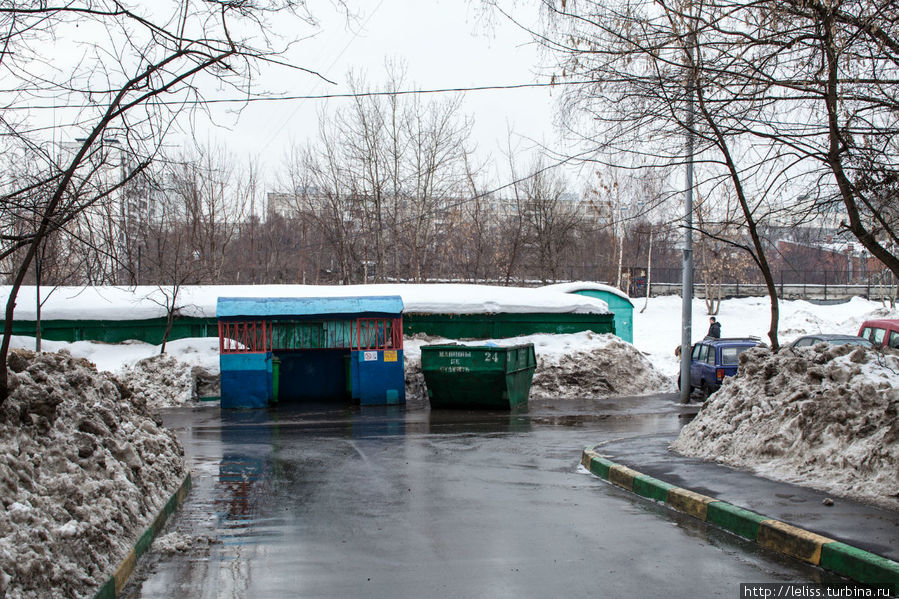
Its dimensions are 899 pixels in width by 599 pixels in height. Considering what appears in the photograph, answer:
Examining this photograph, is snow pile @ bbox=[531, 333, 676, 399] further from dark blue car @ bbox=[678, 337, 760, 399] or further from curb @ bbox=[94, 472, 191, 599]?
curb @ bbox=[94, 472, 191, 599]

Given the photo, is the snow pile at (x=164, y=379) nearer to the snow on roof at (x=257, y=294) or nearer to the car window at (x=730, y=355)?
the snow on roof at (x=257, y=294)

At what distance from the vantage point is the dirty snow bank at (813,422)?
298 inches

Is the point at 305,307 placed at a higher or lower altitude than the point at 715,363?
higher

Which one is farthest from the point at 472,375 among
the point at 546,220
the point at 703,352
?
the point at 546,220

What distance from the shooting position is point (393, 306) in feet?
69.9

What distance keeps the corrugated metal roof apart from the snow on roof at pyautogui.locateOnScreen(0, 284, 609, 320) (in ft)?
12.7

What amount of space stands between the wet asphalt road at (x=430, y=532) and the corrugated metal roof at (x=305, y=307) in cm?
771

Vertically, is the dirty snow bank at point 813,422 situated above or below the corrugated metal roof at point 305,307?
below

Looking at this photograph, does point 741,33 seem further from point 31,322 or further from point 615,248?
point 615,248

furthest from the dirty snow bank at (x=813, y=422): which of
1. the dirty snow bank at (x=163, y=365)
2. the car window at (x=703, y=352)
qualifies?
the dirty snow bank at (x=163, y=365)

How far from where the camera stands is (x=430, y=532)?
686 centimetres

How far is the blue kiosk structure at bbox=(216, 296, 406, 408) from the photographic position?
20453mm

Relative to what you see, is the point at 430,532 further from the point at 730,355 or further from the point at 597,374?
the point at 597,374

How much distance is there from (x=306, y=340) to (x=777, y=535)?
1618 centimetres
